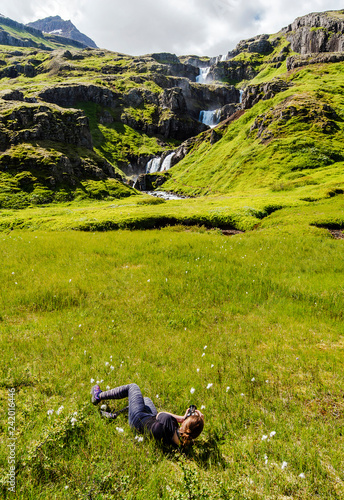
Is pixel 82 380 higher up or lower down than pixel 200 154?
lower down

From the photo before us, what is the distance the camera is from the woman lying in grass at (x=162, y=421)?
3.95 metres

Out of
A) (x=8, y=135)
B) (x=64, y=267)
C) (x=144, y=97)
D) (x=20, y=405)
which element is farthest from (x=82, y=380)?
(x=144, y=97)

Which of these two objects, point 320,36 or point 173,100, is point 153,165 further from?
point 320,36

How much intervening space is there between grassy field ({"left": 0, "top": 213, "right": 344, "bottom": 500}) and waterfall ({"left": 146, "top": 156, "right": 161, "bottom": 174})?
412 ft

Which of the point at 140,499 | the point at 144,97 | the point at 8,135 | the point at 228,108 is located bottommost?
the point at 140,499

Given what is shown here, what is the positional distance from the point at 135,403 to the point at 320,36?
233696mm

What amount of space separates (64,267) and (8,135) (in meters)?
61.9

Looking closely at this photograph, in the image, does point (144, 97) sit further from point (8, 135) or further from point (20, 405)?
point (20, 405)

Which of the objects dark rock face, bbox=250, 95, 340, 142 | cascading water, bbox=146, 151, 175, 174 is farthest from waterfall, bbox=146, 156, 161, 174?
dark rock face, bbox=250, 95, 340, 142

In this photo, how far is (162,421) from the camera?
4160 mm

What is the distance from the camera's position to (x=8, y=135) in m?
56.1

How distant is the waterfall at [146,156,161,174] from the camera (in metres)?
130

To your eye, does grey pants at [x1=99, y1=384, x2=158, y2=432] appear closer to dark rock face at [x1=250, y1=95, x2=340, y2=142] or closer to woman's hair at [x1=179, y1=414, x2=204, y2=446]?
woman's hair at [x1=179, y1=414, x2=204, y2=446]

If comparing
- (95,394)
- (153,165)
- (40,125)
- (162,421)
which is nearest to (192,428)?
(162,421)
